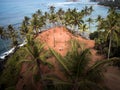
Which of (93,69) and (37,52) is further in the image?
(37,52)

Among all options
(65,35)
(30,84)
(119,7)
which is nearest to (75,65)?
(30,84)

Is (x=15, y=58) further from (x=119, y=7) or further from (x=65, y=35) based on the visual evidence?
(x=119, y=7)

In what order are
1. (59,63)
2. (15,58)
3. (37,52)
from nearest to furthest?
(59,63)
(37,52)
(15,58)

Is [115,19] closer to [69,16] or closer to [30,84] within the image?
[30,84]

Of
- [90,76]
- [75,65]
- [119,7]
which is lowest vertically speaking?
[119,7]

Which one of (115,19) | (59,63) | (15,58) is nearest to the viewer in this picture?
(59,63)

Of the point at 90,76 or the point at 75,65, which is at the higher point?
the point at 75,65

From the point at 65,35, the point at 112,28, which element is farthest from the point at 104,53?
the point at 65,35

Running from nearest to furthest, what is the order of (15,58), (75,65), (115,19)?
1. (75,65)
2. (115,19)
3. (15,58)

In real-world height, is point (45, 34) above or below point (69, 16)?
below
